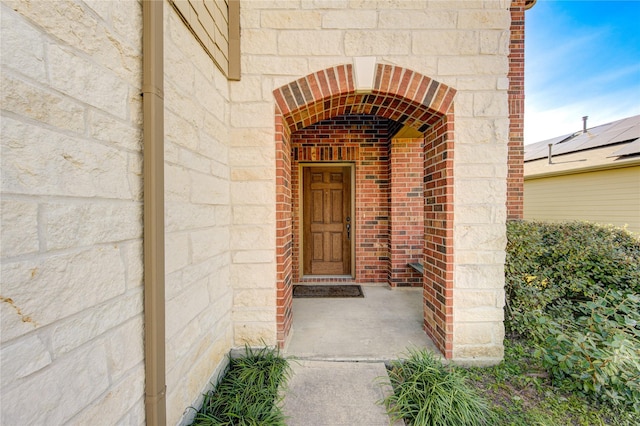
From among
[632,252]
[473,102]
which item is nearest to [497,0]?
[473,102]

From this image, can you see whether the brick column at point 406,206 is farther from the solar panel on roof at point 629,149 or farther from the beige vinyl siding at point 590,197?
the solar panel on roof at point 629,149

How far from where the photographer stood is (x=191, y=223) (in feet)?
5.34

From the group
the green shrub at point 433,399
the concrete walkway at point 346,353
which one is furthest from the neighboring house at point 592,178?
the green shrub at point 433,399

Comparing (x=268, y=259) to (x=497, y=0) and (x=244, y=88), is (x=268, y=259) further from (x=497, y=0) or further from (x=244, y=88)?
(x=497, y=0)

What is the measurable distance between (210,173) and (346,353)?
190 centimetres

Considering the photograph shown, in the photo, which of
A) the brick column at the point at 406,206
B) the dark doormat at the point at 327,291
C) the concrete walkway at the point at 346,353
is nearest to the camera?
the concrete walkway at the point at 346,353

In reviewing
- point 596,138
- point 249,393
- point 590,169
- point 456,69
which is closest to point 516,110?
point 456,69

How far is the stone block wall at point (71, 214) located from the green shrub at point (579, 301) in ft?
9.22

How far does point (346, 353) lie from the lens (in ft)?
7.50

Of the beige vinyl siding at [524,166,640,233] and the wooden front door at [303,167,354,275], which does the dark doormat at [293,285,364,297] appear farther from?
the beige vinyl siding at [524,166,640,233]

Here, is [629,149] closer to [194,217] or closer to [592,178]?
[592,178]

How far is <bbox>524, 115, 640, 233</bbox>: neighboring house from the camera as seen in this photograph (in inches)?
265

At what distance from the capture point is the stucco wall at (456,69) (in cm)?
221

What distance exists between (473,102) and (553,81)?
21.4 metres
